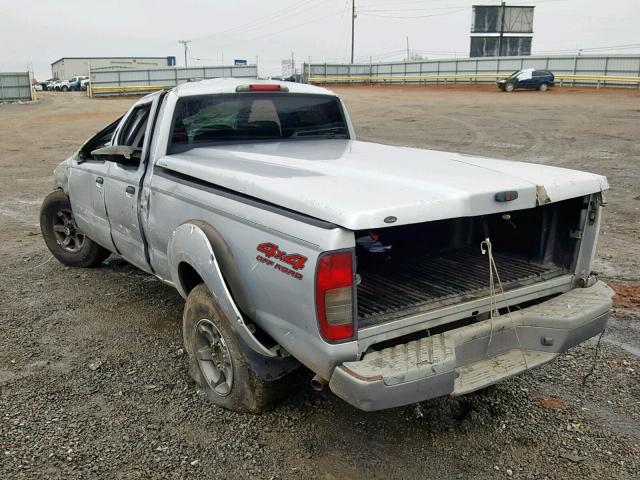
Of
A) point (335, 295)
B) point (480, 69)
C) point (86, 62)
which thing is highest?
point (86, 62)

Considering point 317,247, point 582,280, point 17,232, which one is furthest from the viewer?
point 17,232

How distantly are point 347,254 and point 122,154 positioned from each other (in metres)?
2.60

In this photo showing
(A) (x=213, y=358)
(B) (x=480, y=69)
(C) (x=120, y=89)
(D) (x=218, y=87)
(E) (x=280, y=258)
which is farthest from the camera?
(B) (x=480, y=69)

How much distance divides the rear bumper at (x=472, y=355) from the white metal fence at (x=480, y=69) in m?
39.1

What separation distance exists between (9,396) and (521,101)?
2933 centimetres

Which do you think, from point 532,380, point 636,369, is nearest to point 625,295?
point 636,369

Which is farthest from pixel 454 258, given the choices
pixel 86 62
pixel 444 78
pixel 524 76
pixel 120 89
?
pixel 86 62

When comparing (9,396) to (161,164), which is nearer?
(9,396)

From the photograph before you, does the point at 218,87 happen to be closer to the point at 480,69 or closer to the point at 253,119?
the point at 253,119

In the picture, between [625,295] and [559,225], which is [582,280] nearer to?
[559,225]

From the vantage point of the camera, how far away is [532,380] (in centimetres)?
410

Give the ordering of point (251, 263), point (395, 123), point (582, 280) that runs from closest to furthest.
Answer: point (251, 263) → point (582, 280) → point (395, 123)

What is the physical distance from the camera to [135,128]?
17.0 ft

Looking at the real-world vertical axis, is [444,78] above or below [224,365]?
above
